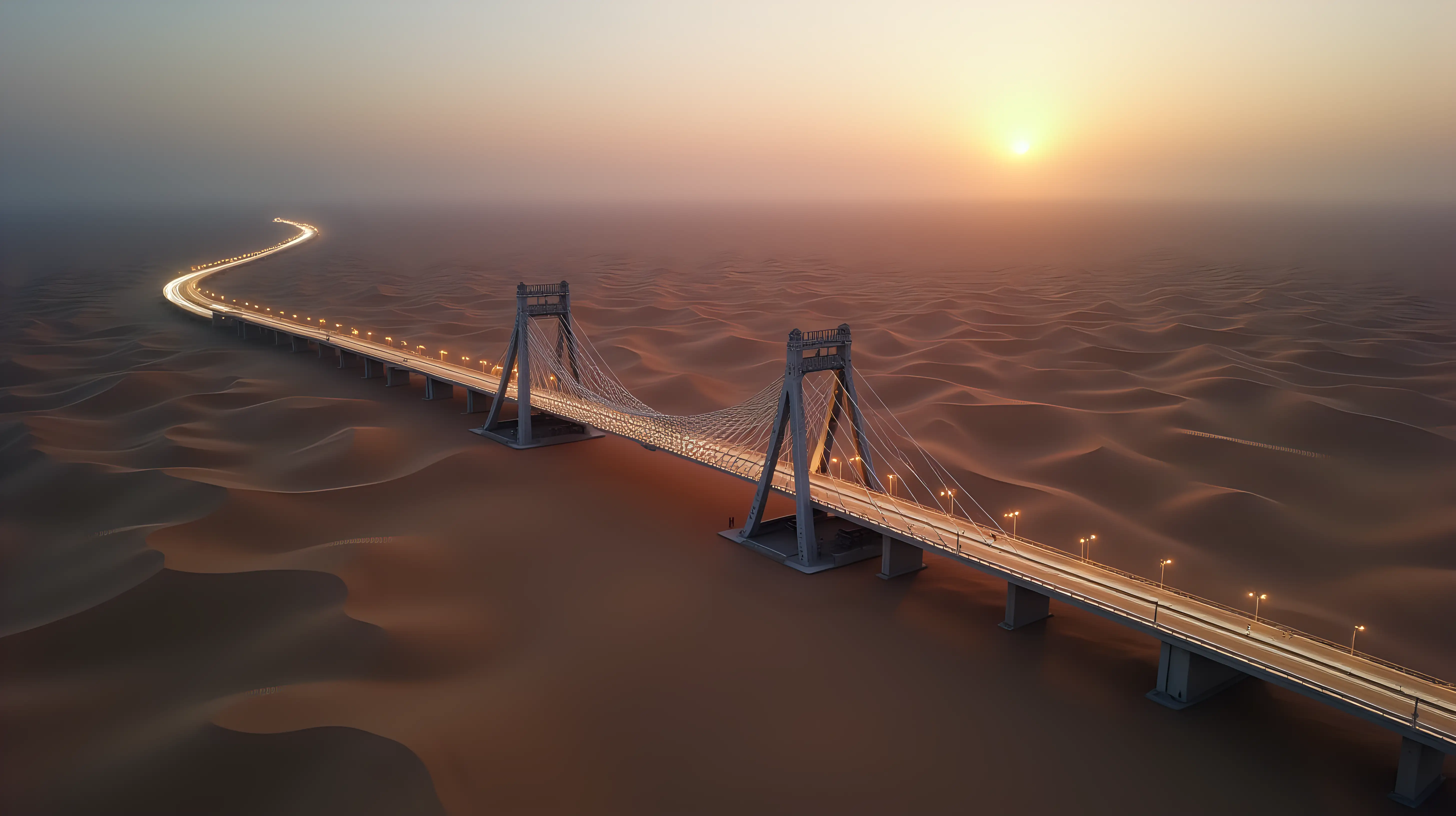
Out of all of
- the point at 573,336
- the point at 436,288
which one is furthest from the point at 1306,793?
the point at 436,288

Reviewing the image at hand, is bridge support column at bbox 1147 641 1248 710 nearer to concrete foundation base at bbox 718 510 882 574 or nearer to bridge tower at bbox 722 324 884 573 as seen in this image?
concrete foundation base at bbox 718 510 882 574

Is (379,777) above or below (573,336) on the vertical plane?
below

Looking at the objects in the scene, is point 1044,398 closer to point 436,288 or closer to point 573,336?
point 573,336

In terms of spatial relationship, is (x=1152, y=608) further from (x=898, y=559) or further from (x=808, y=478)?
(x=808, y=478)

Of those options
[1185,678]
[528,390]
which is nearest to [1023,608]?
[1185,678]

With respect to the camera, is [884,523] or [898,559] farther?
[898,559]
